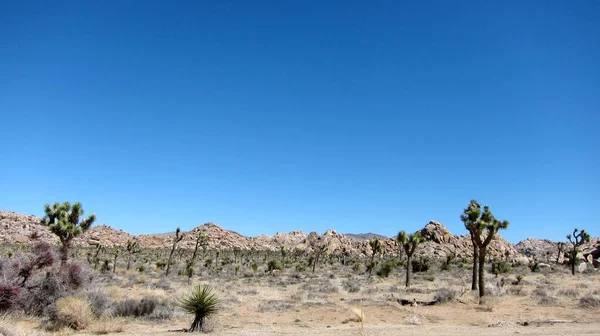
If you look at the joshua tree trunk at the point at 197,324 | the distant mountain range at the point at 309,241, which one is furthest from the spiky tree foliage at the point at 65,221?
the distant mountain range at the point at 309,241

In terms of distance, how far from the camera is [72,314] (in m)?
13.8

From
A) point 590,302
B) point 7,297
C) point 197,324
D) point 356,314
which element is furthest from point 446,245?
point 7,297

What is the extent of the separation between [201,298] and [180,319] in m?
3.12

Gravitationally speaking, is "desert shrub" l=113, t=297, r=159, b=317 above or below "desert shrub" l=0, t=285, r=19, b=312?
below

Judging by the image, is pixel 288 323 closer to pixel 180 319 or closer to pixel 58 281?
pixel 180 319

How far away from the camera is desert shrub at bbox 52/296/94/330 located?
45.1ft

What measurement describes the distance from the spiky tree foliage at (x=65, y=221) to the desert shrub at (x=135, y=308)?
31.3ft

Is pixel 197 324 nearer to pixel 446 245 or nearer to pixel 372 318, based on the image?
pixel 372 318

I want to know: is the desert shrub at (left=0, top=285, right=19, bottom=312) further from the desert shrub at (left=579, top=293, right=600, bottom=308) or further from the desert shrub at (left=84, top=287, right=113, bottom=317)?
the desert shrub at (left=579, top=293, right=600, bottom=308)

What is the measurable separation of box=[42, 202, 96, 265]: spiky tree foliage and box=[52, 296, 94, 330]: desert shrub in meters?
11.9

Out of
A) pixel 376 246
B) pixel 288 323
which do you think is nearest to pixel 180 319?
pixel 288 323

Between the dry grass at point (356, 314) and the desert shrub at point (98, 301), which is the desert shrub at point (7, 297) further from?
the desert shrub at point (98, 301)

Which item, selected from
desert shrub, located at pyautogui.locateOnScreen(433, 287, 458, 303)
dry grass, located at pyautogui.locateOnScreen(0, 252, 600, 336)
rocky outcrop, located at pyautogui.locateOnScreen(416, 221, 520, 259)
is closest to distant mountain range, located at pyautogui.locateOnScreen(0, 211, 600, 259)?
rocky outcrop, located at pyautogui.locateOnScreen(416, 221, 520, 259)

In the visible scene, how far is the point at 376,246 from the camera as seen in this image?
58.8 metres
